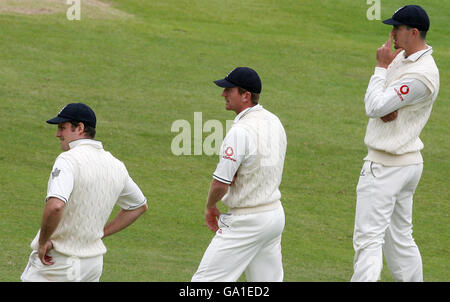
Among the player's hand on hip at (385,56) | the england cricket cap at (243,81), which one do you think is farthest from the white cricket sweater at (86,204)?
the player's hand on hip at (385,56)

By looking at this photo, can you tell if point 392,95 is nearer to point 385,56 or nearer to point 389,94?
point 389,94

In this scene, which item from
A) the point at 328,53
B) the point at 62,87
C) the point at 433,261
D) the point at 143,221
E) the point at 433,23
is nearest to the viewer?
the point at 433,261

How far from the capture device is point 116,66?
19.9 metres

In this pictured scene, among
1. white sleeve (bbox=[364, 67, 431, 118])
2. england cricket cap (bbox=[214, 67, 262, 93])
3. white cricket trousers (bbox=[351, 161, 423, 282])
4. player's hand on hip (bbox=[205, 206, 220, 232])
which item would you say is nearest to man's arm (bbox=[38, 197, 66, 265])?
player's hand on hip (bbox=[205, 206, 220, 232])

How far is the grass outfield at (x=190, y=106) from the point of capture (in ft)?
38.6

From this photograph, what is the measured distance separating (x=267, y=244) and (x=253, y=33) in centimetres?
1585

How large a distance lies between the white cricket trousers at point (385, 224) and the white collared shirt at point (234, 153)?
51.6 inches

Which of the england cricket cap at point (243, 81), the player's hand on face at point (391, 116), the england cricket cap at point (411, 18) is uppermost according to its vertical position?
the england cricket cap at point (411, 18)

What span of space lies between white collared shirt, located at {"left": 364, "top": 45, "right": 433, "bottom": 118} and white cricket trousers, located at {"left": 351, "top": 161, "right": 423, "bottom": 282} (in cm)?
Result: 54

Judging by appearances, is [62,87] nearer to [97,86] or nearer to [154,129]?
[97,86]

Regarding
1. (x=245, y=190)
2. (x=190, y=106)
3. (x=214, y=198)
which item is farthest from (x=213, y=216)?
(x=190, y=106)

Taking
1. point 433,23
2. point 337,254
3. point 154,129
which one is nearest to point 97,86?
point 154,129

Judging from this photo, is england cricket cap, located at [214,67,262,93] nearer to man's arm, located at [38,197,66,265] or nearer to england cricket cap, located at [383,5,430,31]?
england cricket cap, located at [383,5,430,31]

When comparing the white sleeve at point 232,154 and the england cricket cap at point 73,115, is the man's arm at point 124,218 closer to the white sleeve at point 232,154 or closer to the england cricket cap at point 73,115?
the white sleeve at point 232,154
